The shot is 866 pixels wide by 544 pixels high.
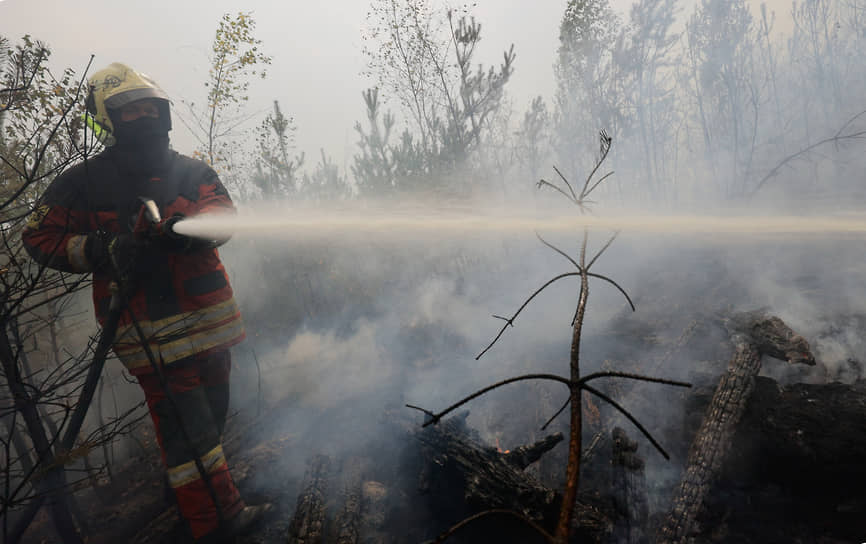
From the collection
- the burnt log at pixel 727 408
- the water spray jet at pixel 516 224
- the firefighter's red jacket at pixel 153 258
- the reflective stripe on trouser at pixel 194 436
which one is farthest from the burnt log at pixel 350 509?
the water spray jet at pixel 516 224

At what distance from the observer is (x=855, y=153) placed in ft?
52.9

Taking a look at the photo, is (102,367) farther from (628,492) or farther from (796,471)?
(796,471)

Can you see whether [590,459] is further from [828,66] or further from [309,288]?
[828,66]

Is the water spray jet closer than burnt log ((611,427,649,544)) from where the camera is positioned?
No

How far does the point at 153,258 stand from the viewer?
118 inches

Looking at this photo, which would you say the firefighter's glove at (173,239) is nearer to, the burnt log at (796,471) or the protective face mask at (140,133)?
the protective face mask at (140,133)

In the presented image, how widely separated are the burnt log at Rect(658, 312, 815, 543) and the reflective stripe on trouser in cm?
343

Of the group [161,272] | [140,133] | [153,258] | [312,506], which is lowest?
[312,506]

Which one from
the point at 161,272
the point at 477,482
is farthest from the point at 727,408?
the point at 161,272

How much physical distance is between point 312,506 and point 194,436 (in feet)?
3.87

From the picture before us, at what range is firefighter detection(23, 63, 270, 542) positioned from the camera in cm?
271

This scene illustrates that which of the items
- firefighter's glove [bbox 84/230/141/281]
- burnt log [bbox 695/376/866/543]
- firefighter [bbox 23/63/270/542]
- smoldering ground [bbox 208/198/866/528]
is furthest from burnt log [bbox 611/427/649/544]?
firefighter's glove [bbox 84/230/141/281]

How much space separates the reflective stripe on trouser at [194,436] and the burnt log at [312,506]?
0.58 meters

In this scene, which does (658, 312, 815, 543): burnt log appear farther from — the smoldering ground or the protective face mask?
the protective face mask
